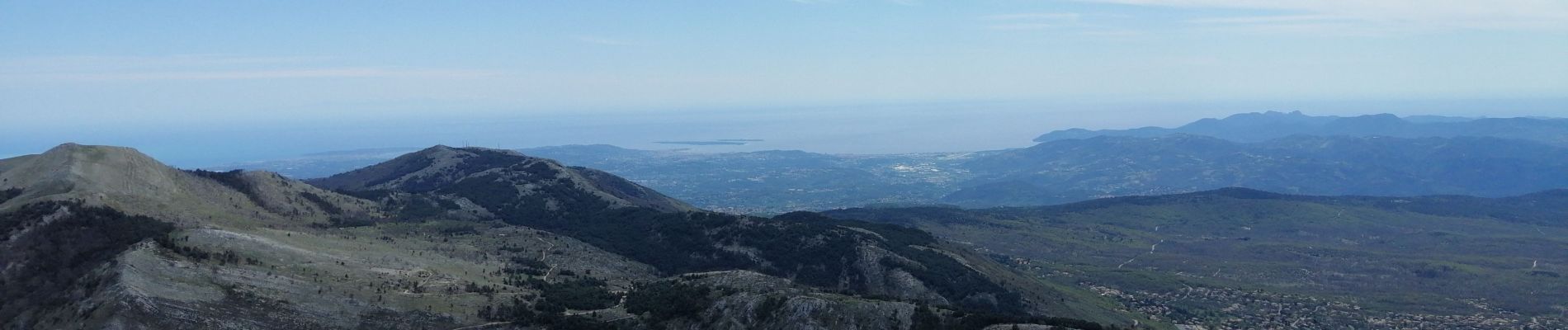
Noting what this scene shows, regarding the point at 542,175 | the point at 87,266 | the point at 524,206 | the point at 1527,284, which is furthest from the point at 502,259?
the point at 1527,284

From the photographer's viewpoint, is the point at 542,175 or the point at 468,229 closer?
the point at 468,229

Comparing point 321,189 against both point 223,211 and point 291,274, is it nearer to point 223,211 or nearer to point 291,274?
point 223,211

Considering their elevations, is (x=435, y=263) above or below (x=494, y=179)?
below

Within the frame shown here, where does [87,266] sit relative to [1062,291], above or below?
above

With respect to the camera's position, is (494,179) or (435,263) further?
(494,179)

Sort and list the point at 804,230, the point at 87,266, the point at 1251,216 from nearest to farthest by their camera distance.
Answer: the point at 87,266 < the point at 804,230 < the point at 1251,216

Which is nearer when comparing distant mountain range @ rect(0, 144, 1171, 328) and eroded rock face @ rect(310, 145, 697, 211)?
distant mountain range @ rect(0, 144, 1171, 328)

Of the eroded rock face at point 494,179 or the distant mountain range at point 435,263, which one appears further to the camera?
the eroded rock face at point 494,179

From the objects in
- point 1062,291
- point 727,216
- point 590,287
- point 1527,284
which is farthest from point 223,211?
point 1527,284

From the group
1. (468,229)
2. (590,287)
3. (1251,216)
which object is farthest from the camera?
(1251,216)
